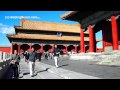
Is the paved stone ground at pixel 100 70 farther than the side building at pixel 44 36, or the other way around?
the side building at pixel 44 36

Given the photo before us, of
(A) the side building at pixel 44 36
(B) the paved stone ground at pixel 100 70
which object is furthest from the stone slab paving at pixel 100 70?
(A) the side building at pixel 44 36

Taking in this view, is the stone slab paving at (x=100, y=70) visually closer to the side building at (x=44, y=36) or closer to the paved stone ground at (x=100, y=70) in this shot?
the paved stone ground at (x=100, y=70)

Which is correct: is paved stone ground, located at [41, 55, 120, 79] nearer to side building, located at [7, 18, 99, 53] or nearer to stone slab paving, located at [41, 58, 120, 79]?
stone slab paving, located at [41, 58, 120, 79]

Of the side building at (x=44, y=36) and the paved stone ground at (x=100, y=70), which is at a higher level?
the side building at (x=44, y=36)

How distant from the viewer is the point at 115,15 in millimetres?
20938

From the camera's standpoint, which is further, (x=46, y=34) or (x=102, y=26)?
(x=46, y=34)

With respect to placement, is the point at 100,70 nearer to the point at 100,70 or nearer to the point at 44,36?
the point at 100,70

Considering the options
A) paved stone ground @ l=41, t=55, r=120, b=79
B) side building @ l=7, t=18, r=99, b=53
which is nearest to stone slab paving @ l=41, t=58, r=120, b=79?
paved stone ground @ l=41, t=55, r=120, b=79
